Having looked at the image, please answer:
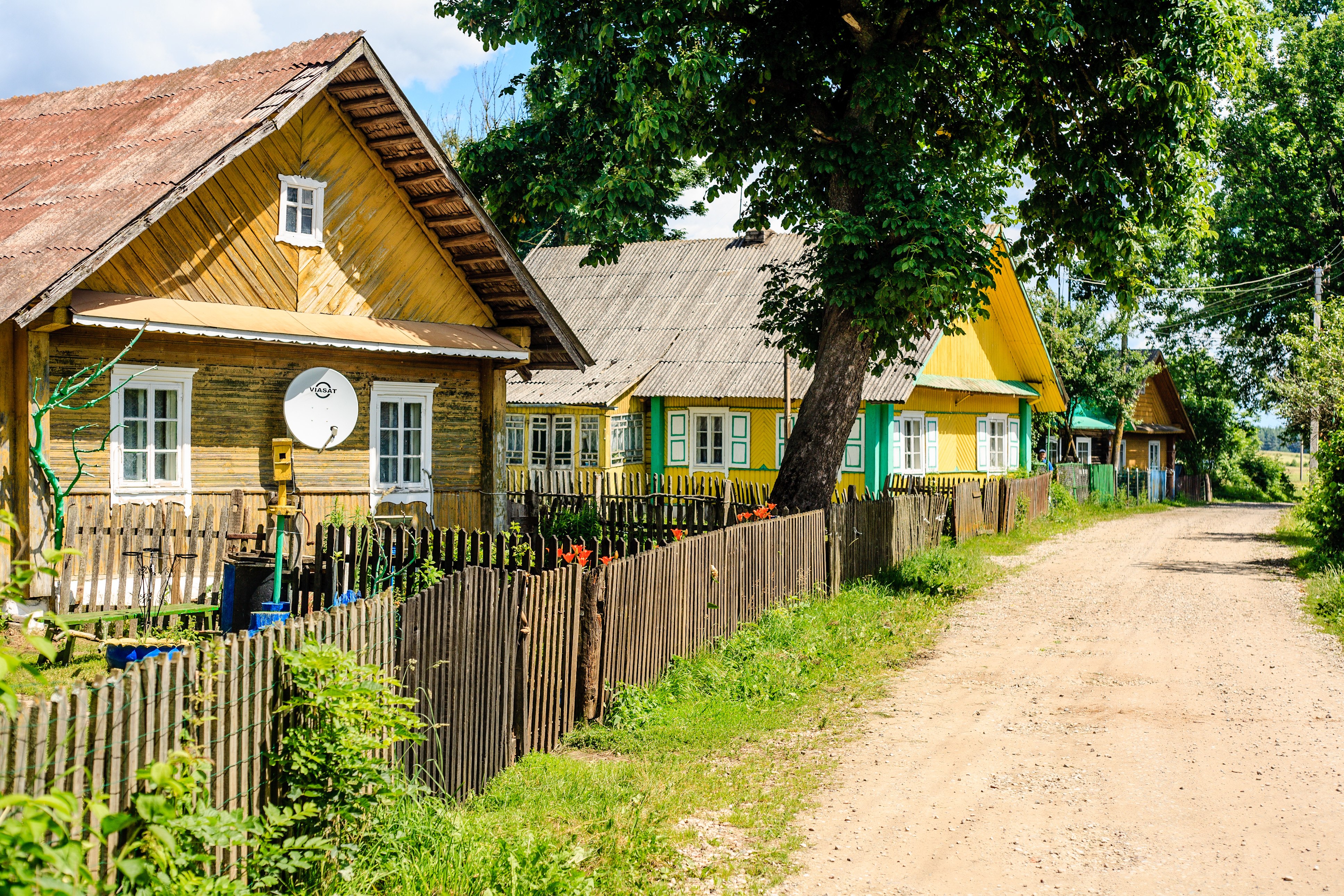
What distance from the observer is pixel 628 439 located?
27.2 metres

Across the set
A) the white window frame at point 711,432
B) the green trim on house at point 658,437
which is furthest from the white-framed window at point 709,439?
the green trim on house at point 658,437

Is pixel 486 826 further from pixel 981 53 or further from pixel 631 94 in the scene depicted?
pixel 981 53

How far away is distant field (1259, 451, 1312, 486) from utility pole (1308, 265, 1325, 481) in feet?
1.25

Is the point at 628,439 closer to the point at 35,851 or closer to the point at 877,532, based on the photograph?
the point at 877,532

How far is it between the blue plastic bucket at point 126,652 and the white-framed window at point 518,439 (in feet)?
68.3

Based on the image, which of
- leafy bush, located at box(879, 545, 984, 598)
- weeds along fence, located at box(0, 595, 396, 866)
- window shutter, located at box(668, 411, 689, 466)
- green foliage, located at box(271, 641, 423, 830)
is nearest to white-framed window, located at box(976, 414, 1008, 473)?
window shutter, located at box(668, 411, 689, 466)

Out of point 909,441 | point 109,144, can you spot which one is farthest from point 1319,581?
point 109,144

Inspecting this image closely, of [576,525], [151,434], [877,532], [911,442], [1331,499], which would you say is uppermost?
[911,442]

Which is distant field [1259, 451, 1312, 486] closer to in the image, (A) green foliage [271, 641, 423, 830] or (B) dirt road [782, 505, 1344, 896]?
(B) dirt road [782, 505, 1344, 896]

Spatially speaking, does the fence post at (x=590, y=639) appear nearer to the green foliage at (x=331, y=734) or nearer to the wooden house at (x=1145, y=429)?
the green foliage at (x=331, y=734)

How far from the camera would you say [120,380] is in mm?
11852

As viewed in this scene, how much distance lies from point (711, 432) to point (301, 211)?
1473cm

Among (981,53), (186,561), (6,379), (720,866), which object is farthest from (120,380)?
(981,53)

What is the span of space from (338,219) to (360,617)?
9.49 metres
